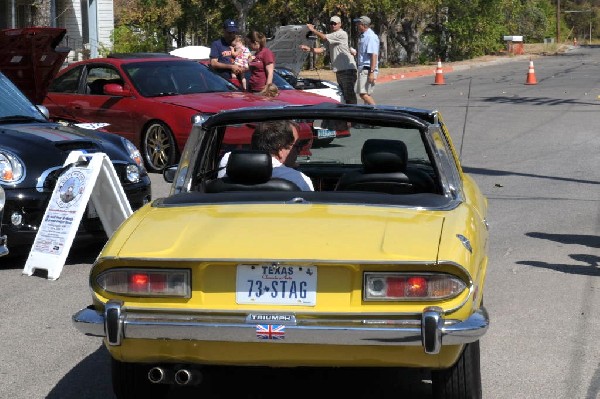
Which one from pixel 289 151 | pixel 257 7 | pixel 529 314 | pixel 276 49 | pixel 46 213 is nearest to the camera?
pixel 289 151

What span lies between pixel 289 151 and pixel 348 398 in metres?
1.46

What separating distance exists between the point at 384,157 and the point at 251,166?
0.66 metres

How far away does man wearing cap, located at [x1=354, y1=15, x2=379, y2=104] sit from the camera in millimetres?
17859

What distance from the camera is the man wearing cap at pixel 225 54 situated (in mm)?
15438

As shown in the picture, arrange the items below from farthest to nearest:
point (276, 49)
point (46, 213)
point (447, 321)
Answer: point (276, 49) < point (46, 213) < point (447, 321)

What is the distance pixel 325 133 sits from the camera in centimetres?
606

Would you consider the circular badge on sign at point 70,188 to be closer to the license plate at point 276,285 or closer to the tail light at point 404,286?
the license plate at point 276,285

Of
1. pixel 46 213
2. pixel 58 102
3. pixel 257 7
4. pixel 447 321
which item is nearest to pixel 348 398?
pixel 447 321

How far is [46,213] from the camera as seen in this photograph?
314 inches

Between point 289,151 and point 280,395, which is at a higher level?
point 289,151

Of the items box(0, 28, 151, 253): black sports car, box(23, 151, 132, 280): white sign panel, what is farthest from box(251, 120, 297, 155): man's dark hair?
box(0, 28, 151, 253): black sports car

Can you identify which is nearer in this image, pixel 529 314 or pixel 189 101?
pixel 529 314

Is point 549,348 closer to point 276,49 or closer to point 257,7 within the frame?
point 276,49

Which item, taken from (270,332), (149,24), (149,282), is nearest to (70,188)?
(149,282)
